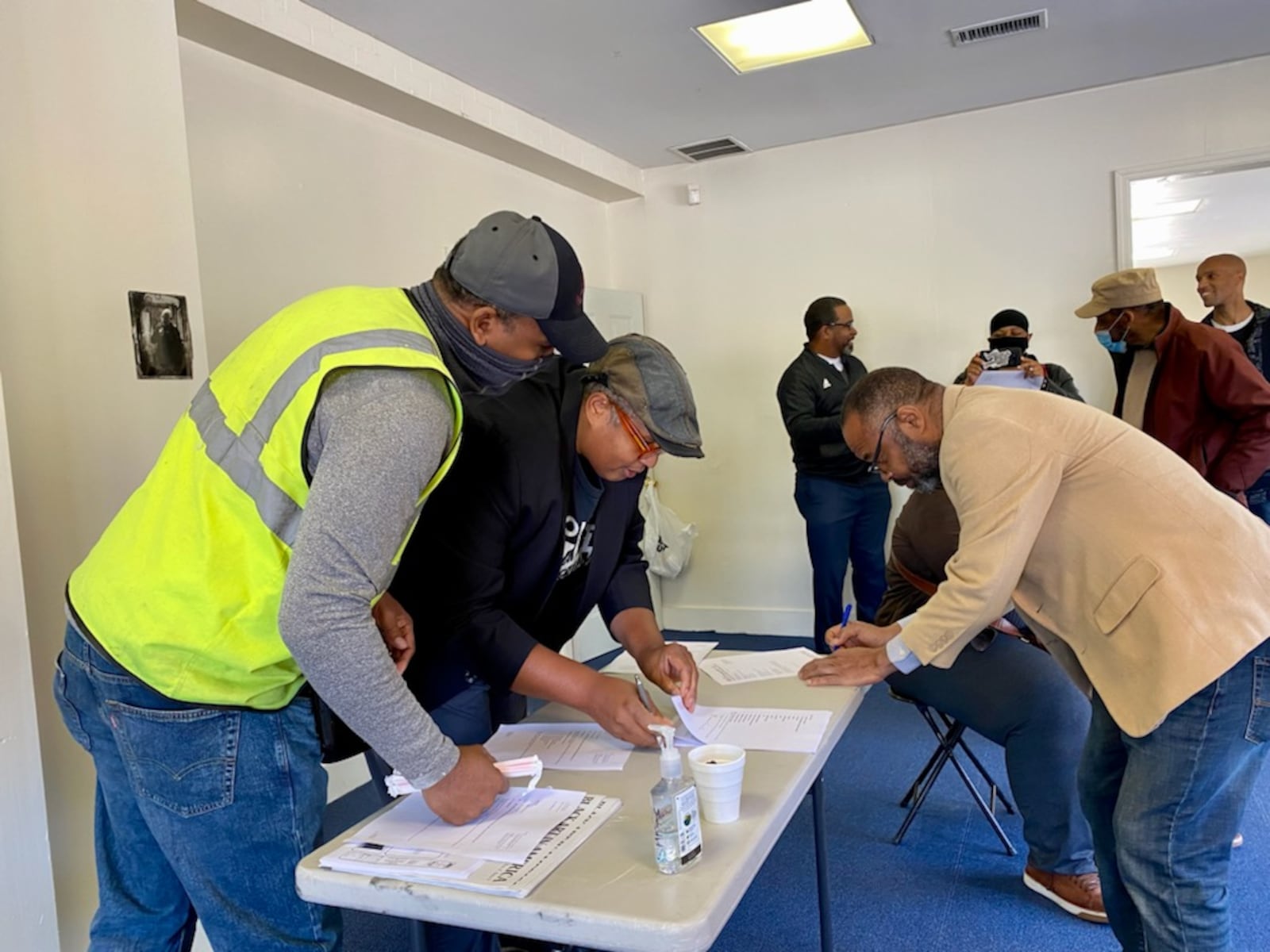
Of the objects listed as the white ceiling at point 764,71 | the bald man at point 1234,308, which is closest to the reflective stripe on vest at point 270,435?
the white ceiling at point 764,71

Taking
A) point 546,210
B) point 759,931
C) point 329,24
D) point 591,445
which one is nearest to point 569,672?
point 591,445

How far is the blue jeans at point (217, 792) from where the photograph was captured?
1.11 m

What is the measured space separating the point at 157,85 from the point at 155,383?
69cm

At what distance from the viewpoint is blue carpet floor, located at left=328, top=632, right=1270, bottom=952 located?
2.13 metres

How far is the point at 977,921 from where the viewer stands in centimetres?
219

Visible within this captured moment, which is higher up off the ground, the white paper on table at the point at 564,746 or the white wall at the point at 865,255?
the white wall at the point at 865,255

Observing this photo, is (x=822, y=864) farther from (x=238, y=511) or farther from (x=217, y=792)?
(x=238, y=511)

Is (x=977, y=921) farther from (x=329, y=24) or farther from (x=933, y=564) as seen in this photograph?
(x=329, y=24)

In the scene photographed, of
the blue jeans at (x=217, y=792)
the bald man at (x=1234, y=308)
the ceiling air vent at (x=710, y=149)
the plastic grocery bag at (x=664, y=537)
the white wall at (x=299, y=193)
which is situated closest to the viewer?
the blue jeans at (x=217, y=792)

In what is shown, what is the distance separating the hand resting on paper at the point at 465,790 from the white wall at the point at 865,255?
12.6ft

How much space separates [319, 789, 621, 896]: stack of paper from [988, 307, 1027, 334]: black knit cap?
3.41 meters

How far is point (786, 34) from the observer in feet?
11.0

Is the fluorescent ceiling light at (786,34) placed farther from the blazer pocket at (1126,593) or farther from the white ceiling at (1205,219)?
the blazer pocket at (1126,593)

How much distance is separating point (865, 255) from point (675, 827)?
409 centimetres
